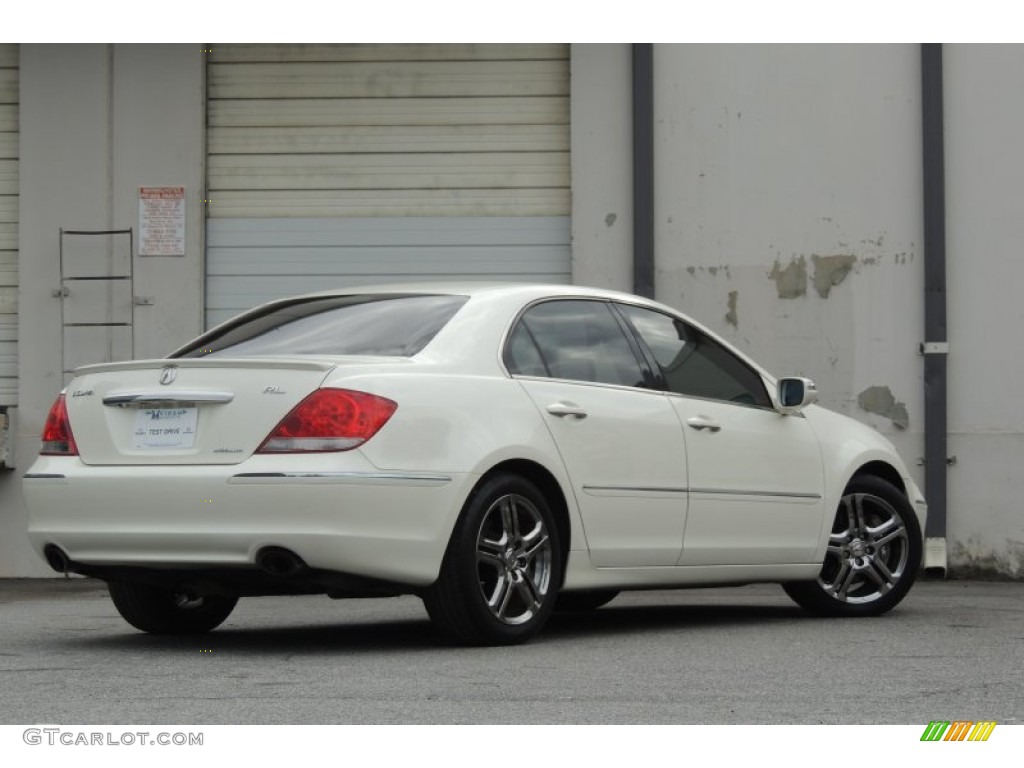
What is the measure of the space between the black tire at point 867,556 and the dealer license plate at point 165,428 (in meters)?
3.35

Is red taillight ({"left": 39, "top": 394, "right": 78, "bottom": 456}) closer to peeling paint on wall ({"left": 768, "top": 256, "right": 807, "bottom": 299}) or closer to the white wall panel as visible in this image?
the white wall panel

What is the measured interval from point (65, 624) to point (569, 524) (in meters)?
2.81

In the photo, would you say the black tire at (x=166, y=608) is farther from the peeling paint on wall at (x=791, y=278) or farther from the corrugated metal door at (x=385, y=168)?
the peeling paint on wall at (x=791, y=278)

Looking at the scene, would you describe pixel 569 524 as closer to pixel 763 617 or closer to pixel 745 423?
pixel 745 423

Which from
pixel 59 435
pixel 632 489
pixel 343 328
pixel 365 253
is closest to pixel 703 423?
pixel 632 489

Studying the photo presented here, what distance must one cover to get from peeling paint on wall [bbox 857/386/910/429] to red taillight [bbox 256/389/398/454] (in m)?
8.08

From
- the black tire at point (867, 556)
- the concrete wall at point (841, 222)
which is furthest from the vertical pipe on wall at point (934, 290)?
the black tire at point (867, 556)

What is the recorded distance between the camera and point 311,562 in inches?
265

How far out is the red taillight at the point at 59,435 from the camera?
288 inches

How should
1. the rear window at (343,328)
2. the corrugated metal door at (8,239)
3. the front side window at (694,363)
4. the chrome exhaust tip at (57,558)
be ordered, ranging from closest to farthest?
the chrome exhaust tip at (57,558)
the rear window at (343,328)
the front side window at (694,363)
the corrugated metal door at (8,239)

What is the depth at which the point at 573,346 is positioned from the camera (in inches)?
312

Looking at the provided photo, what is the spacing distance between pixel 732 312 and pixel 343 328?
288 inches

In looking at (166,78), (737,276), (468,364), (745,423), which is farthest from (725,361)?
(166,78)
